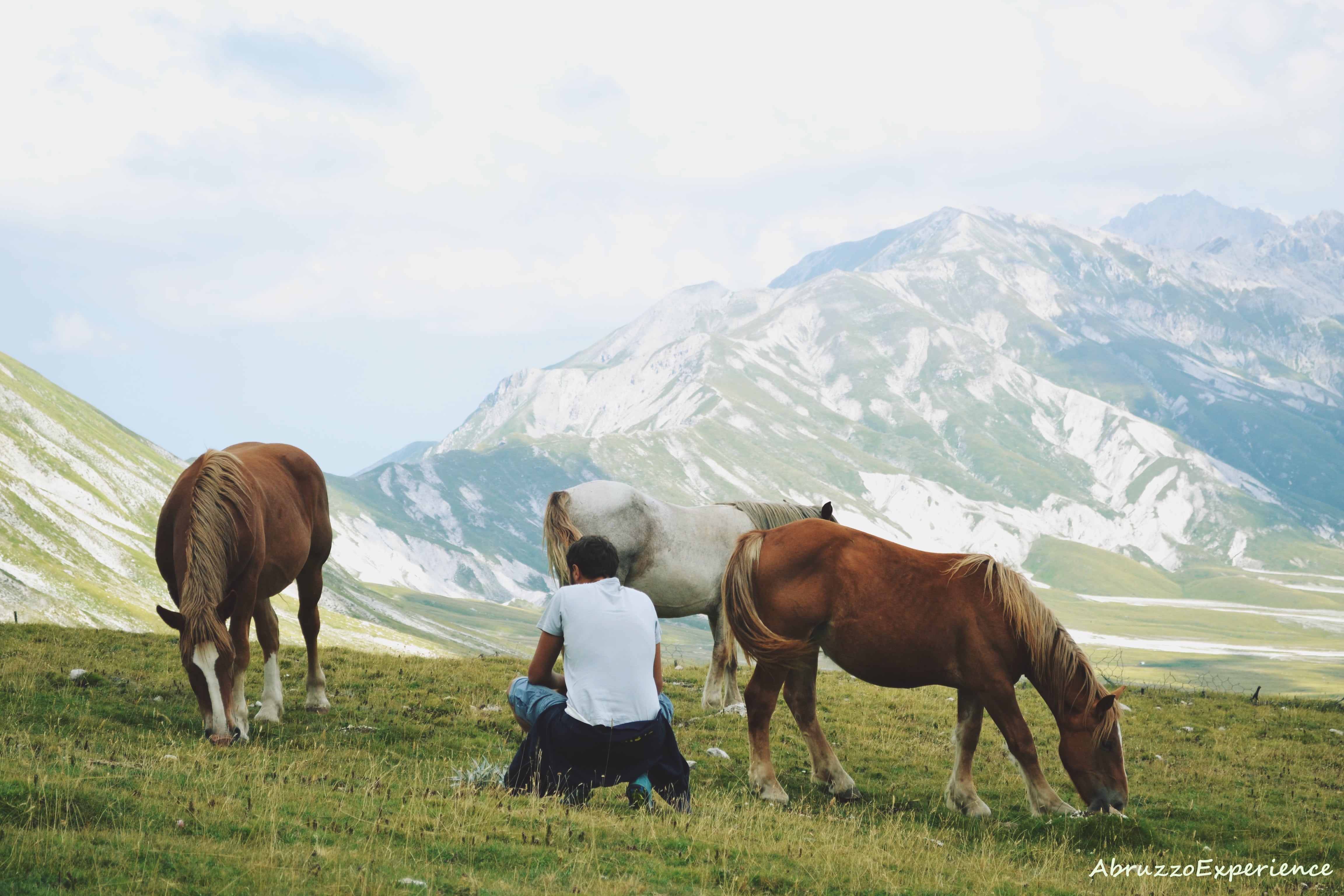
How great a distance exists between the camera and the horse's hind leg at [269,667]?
13.9 m

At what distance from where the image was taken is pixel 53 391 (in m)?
198

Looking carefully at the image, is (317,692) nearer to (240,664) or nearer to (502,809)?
(240,664)

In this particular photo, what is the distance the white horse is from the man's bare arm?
6122 millimetres

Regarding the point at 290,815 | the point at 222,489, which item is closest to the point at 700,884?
the point at 290,815

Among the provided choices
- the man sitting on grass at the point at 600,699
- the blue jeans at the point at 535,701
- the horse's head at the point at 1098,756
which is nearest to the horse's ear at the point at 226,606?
the blue jeans at the point at 535,701

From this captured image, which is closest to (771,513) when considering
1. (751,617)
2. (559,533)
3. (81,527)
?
(559,533)

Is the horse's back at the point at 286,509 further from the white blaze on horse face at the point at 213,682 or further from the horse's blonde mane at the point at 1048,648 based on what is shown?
the horse's blonde mane at the point at 1048,648

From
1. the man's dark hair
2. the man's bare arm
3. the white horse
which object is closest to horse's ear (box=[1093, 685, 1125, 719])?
the white horse

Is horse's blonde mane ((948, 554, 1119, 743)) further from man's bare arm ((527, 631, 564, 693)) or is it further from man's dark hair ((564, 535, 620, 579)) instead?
man's bare arm ((527, 631, 564, 693))

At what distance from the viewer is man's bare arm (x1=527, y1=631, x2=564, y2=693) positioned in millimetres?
9586

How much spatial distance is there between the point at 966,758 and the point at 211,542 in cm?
979

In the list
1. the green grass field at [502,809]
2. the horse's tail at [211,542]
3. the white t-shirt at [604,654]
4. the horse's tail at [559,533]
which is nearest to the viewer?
the green grass field at [502,809]

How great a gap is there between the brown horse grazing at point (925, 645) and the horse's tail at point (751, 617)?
0.7 inches

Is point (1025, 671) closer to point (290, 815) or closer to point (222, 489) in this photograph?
point (290, 815)
